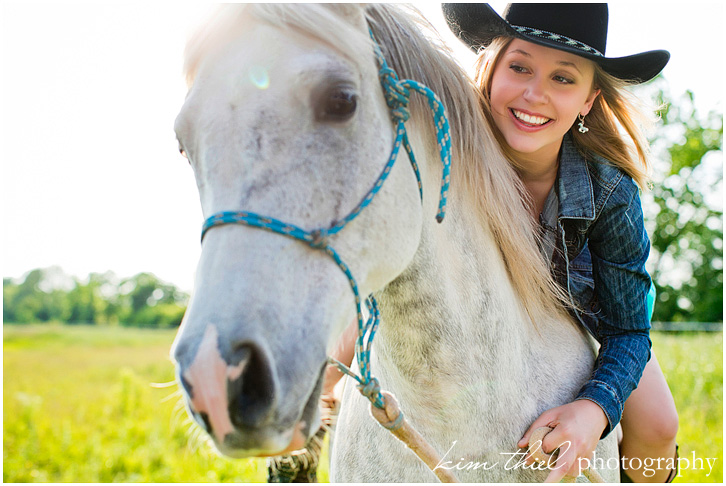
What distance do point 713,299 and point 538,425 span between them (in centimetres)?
2901

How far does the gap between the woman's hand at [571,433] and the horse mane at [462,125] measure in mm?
354

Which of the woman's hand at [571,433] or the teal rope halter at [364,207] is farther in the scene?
the woman's hand at [571,433]

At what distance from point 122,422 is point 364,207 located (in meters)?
7.01

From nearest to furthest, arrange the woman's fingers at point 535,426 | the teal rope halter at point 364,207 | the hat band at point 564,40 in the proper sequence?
the teal rope halter at point 364,207 < the woman's fingers at point 535,426 < the hat band at point 564,40

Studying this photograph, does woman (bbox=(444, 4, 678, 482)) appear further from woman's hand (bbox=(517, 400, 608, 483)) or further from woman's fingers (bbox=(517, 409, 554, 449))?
woman's fingers (bbox=(517, 409, 554, 449))

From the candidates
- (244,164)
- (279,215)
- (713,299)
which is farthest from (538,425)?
→ (713,299)

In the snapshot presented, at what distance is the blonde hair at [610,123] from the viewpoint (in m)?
2.21

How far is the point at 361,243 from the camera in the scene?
1.33 m

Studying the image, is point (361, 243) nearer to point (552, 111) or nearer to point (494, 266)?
point (494, 266)

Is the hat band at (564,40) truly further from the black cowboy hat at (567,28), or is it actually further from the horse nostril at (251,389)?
the horse nostril at (251,389)

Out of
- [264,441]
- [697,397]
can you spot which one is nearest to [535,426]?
[264,441]

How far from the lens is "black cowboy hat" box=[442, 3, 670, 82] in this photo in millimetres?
1997

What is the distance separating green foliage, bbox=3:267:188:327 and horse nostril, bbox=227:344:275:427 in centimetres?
2025

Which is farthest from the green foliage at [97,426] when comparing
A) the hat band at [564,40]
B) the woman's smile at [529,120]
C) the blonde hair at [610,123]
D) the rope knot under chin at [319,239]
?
the hat band at [564,40]
